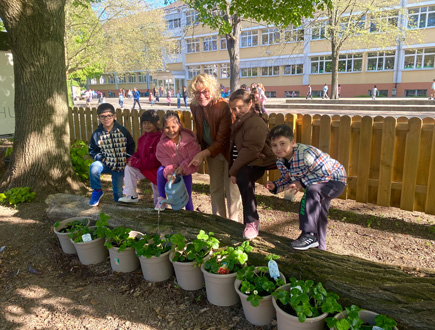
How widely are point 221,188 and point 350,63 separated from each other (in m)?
36.4

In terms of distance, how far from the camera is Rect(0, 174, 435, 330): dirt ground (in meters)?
2.78

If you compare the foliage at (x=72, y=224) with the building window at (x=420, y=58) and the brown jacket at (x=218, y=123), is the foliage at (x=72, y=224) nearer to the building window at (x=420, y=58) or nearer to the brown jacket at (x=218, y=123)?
the brown jacket at (x=218, y=123)

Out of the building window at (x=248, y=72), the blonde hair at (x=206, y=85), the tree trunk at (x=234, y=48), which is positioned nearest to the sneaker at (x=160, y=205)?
the blonde hair at (x=206, y=85)

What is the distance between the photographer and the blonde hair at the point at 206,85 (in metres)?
3.58

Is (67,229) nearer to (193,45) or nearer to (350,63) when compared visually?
(350,63)

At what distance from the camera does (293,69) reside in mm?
39938

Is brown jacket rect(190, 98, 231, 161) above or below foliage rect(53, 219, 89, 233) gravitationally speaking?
above

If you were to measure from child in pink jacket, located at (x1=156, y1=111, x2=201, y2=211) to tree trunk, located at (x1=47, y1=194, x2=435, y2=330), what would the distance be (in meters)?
0.33

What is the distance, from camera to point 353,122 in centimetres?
514

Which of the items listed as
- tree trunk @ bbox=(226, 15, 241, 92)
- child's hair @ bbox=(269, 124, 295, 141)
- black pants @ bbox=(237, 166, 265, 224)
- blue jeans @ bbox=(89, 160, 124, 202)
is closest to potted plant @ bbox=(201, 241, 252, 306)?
black pants @ bbox=(237, 166, 265, 224)

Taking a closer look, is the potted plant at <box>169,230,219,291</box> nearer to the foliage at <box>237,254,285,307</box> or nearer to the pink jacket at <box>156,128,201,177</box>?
the foliage at <box>237,254,285,307</box>

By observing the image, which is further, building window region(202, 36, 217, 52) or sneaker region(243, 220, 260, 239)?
building window region(202, 36, 217, 52)

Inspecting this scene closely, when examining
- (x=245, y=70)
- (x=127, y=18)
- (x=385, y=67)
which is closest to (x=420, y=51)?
(x=385, y=67)

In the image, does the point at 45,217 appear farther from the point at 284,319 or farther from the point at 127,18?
the point at 127,18
